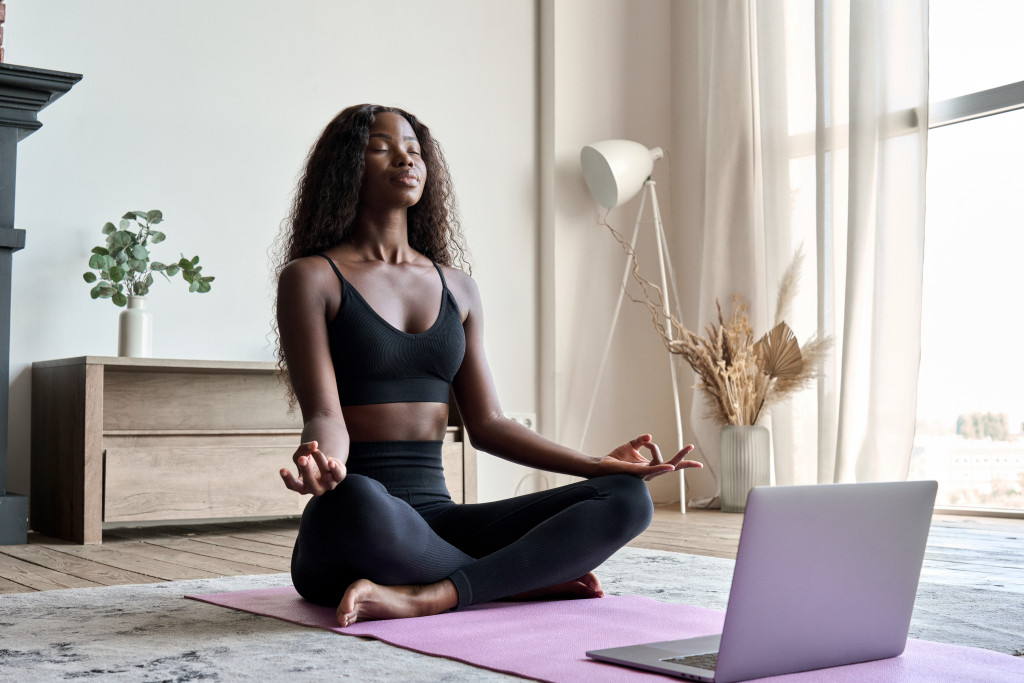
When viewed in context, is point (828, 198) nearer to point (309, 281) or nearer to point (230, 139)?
point (230, 139)

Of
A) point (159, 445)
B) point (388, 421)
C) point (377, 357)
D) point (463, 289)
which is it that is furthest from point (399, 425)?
point (159, 445)

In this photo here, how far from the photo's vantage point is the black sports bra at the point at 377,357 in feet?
6.14

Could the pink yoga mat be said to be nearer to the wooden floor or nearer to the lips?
the wooden floor

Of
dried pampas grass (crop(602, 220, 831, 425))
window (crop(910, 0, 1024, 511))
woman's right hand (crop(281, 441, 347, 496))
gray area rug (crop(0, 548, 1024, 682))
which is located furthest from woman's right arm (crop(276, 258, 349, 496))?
window (crop(910, 0, 1024, 511))

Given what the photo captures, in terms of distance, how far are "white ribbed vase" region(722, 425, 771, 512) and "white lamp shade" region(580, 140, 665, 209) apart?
1089 millimetres

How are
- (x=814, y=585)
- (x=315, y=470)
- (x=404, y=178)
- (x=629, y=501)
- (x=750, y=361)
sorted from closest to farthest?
(x=814, y=585), (x=315, y=470), (x=629, y=501), (x=404, y=178), (x=750, y=361)

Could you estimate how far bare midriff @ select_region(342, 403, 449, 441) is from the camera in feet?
6.15

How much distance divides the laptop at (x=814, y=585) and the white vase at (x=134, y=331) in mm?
2467

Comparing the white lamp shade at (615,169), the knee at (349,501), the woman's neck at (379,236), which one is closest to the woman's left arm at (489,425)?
the woman's neck at (379,236)

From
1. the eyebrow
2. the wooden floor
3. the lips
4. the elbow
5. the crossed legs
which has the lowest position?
the wooden floor

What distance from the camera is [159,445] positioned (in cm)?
353

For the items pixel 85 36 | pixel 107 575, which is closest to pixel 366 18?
pixel 85 36

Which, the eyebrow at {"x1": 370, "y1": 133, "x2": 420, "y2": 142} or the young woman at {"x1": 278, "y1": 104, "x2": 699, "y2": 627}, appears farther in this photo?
the eyebrow at {"x1": 370, "y1": 133, "x2": 420, "y2": 142}

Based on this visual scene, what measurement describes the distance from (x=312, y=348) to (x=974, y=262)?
3397 mm
